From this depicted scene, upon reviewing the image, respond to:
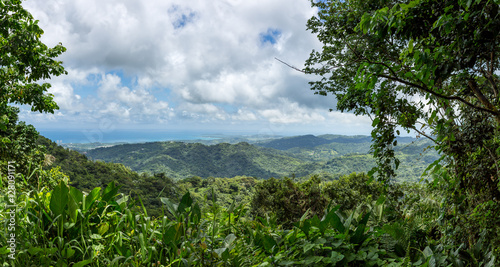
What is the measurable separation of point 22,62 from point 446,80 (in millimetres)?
6565

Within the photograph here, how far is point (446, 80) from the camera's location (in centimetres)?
188

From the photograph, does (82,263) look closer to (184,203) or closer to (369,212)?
(184,203)

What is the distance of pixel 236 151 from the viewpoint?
8006 cm

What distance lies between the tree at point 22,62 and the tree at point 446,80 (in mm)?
4988

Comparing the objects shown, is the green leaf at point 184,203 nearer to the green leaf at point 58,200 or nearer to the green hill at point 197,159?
the green leaf at point 58,200

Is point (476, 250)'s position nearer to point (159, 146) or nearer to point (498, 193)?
point (498, 193)

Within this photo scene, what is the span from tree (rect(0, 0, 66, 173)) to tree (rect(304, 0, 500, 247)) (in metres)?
4.99

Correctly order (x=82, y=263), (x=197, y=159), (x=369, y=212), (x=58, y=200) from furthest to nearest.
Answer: (x=197, y=159), (x=369, y=212), (x=58, y=200), (x=82, y=263)

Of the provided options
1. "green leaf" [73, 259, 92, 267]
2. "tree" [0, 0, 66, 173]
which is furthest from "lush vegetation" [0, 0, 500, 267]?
"tree" [0, 0, 66, 173]

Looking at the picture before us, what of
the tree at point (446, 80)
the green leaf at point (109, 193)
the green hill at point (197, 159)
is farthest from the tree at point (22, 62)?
the green hill at point (197, 159)

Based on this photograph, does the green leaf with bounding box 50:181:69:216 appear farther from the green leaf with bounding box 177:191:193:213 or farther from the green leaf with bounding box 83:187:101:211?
Answer: the green leaf with bounding box 177:191:193:213

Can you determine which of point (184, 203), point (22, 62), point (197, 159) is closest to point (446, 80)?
point (184, 203)

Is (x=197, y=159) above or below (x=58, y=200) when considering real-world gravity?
below

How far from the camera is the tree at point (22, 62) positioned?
4.31 m
